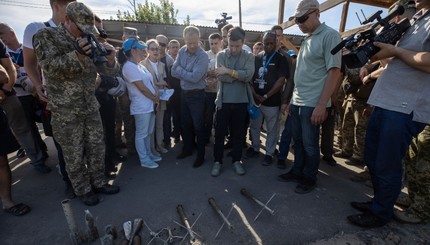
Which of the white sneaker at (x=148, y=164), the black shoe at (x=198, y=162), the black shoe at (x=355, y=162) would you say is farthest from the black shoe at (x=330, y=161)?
the white sneaker at (x=148, y=164)

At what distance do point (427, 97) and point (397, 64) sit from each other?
1.27ft

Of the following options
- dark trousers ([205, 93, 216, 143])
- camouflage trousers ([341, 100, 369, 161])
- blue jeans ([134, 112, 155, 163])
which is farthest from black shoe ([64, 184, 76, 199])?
camouflage trousers ([341, 100, 369, 161])

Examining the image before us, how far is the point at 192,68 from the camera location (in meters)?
3.67

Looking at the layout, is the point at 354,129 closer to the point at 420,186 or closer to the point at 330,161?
the point at 330,161

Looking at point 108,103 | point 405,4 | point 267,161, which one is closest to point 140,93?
point 108,103

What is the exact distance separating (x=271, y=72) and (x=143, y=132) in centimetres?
241

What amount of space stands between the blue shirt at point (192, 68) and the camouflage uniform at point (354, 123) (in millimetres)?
2453

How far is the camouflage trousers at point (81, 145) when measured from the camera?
261 cm

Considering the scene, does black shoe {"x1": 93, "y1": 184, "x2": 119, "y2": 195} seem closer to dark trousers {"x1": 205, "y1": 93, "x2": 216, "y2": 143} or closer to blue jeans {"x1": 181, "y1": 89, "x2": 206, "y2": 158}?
blue jeans {"x1": 181, "y1": 89, "x2": 206, "y2": 158}

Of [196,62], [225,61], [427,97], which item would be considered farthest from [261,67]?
[427,97]

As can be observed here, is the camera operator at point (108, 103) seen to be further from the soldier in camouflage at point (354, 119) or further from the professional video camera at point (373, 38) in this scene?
the soldier in camouflage at point (354, 119)

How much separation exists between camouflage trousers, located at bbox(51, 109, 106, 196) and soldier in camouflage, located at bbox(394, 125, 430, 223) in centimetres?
358

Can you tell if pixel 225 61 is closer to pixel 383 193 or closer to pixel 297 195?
pixel 297 195

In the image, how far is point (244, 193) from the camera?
2.97 metres
